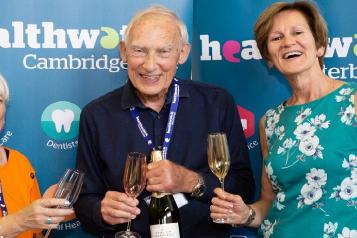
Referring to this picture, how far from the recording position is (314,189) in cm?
204

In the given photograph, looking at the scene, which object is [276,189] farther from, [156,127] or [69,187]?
[69,187]

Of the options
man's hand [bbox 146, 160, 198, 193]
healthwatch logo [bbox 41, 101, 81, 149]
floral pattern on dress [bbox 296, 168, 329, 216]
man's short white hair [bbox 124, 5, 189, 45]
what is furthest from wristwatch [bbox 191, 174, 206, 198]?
healthwatch logo [bbox 41, 101, 81, 149]

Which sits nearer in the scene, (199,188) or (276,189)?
(199,188)

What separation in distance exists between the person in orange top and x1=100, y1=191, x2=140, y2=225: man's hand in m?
0.19

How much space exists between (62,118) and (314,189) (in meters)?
1.31

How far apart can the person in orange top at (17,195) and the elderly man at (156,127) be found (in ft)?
0.90

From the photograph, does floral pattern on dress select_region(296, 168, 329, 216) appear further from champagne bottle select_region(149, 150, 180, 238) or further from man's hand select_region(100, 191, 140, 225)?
man's hand select_region(100, 191, 140, 225)

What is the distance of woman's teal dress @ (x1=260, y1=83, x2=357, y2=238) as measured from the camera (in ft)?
6.56

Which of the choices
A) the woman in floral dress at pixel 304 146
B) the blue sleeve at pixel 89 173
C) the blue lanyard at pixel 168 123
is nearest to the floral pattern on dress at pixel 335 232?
the woman in floral dress at pixel 304 146

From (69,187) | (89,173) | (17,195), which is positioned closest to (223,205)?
(69,187)

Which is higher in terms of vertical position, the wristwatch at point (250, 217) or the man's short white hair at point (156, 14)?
the man's short white hair at point (156, 14)

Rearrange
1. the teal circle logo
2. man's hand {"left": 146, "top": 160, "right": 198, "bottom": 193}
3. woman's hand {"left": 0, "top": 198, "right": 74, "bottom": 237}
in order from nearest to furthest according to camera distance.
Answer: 1. woman's hand {"left": 0, "top": 198, "right": 74, "bottom": 237}
2. man's hand {"left": 146, "top": 160, "right": 198, "bottom": 193}
3. the teal circle logo

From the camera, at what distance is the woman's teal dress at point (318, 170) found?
2.00 meters

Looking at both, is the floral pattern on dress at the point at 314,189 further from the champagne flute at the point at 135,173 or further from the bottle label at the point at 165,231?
the champagne flute at the point at 135,173
